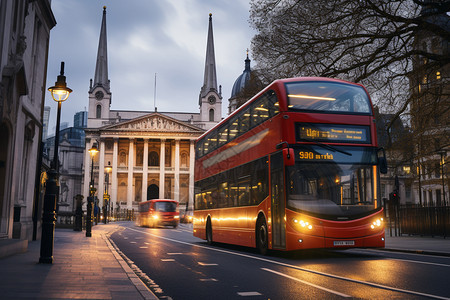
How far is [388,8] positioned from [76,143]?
12285cm

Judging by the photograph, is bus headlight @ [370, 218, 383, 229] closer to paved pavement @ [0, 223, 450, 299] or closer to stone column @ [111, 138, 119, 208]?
paved pavement @ [0, 223, 450, 299]

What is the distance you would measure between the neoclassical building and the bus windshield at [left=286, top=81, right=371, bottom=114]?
7243 cm

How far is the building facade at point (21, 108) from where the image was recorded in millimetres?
12461

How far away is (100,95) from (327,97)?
3160 inches

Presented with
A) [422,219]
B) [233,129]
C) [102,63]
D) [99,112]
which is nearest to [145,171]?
[99,112]

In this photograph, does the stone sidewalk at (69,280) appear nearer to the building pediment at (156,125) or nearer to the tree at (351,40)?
the tree at (351,40)

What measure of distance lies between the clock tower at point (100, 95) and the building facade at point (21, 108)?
A: 6817cm

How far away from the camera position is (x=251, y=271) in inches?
385

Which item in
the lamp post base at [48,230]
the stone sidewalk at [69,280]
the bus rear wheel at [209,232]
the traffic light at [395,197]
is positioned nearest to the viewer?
the stone sidewalk at [69,280]

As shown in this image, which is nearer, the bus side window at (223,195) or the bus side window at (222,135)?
the bus side window at (223,195)

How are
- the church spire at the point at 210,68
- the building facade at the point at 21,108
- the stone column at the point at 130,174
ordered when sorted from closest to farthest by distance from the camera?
the building facade at the point at 21,108 → the stone column at the point at 130,174 → the church spire at the point at 210,68

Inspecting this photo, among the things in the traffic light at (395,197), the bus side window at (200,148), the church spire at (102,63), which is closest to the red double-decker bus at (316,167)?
the bus side window at (200,148)

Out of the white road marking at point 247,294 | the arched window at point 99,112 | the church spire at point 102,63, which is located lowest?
the white road marking at point 247,294

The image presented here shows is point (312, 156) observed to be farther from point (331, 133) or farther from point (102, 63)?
point (102, 63)
